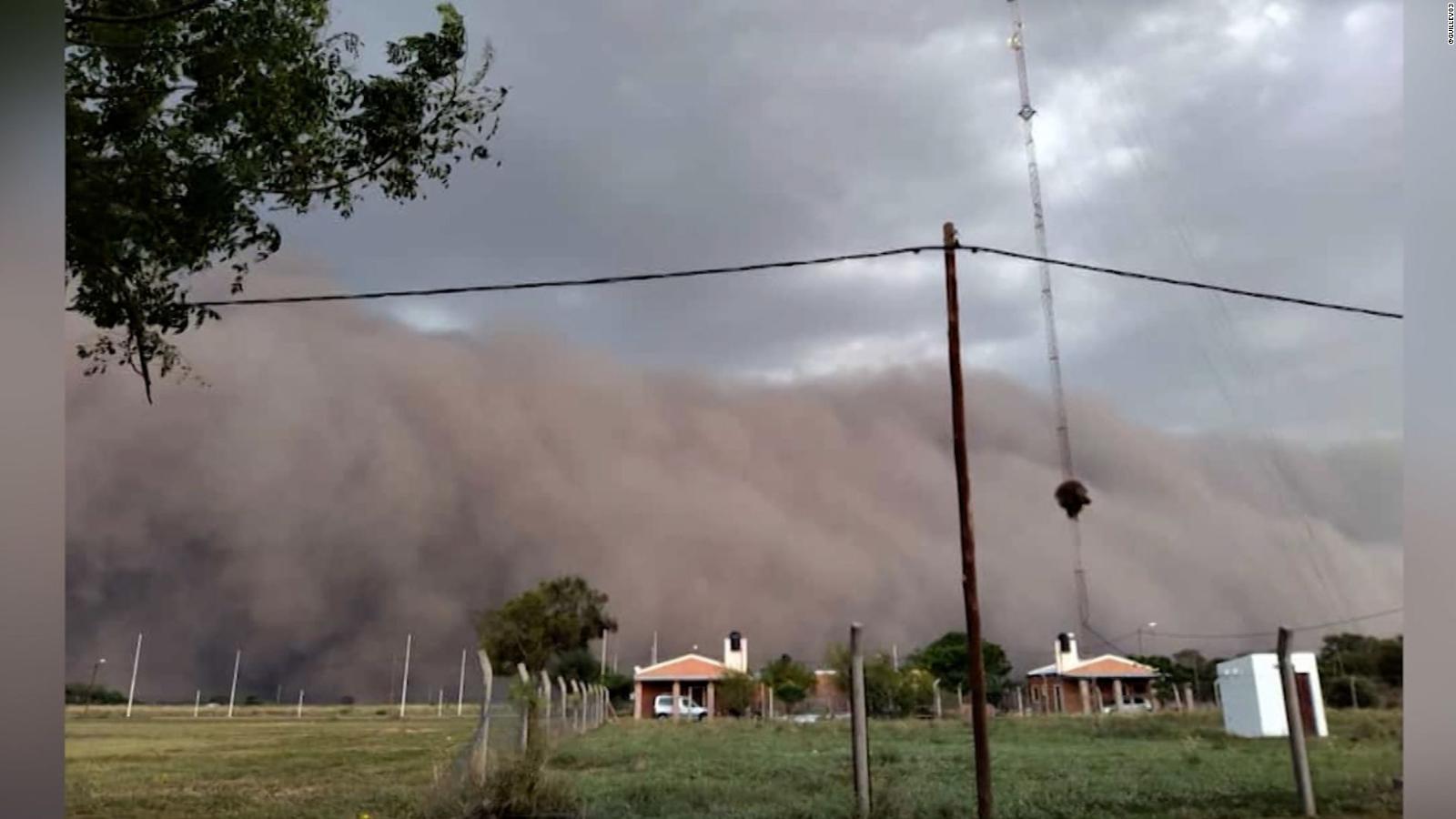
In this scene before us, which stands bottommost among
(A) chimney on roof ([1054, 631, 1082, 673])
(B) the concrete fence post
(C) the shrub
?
(C) the shrub

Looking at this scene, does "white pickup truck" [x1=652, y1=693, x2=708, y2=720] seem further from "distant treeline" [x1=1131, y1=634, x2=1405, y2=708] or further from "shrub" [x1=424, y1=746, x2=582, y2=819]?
"distant treeline" [x1=1131, y1=634, x2=1405, y2=708]

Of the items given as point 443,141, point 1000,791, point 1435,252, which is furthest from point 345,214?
point 1435,252

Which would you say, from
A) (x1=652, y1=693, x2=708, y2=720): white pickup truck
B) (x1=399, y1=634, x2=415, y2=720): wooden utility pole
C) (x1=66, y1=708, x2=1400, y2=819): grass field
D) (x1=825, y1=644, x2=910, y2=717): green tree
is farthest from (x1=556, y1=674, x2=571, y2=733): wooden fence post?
(x1=825, y1=644, x2=910, y2=717): green tree

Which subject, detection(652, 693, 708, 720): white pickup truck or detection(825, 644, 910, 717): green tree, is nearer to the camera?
detection(825, 644, 910, 717): green tree

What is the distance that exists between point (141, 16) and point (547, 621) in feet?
9.71

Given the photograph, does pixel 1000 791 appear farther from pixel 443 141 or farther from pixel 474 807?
pixel 443 141

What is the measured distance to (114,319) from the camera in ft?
14.7

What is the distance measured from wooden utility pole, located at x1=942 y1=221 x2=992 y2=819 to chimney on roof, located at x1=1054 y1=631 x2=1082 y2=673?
21.6 inches

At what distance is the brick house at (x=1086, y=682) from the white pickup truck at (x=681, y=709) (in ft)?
4.79

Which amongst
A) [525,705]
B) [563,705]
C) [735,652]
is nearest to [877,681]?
[735,652]

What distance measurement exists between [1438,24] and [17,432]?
15.9ft

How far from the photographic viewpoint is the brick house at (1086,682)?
4.62m

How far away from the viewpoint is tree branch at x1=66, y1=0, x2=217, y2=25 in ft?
14.1

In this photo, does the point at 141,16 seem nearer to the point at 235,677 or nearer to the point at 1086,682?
the point at 235,677
